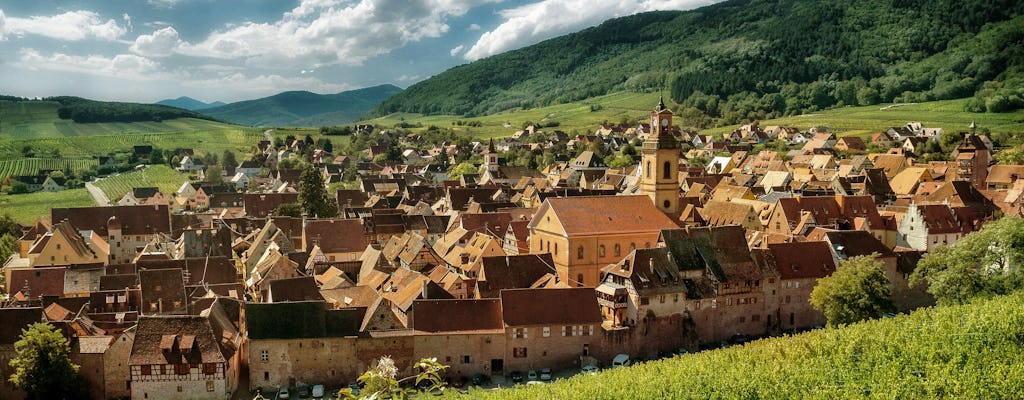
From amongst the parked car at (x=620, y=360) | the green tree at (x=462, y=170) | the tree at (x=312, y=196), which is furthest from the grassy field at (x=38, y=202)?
the parked car at (x=620, y=360)

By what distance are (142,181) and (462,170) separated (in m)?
68.3

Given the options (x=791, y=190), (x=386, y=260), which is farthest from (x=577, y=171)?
(x=386, y=260)

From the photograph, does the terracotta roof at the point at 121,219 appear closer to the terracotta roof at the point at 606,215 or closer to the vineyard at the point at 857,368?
the terracotta roof at the point at 606,215

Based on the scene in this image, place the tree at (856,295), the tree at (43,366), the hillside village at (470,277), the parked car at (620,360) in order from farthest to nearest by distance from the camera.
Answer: the tree at (856,295)
the parked car at (620,360)
the hillside village at (470,277)
the tree at (43,366)

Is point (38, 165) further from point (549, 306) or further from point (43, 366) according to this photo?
point (549, 306)

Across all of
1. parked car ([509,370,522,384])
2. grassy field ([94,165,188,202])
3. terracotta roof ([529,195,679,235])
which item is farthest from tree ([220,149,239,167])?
parked car ([509,370,522,384])

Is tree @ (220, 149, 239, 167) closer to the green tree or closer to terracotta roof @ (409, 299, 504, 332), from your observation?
the green tree

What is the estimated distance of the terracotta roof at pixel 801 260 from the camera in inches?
2472

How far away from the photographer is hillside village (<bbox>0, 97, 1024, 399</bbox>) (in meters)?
49.8

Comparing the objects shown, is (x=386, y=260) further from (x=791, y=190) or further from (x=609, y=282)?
(x=791, y=190)

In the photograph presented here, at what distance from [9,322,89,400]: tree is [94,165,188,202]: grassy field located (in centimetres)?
10448

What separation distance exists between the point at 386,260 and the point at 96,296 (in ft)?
75.9

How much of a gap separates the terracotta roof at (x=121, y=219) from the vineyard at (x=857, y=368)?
71692 mm

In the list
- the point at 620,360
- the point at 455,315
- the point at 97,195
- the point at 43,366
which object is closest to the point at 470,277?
the point at 455,315
